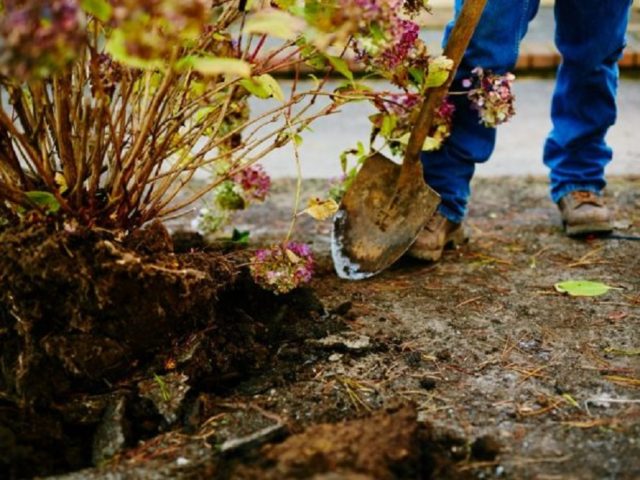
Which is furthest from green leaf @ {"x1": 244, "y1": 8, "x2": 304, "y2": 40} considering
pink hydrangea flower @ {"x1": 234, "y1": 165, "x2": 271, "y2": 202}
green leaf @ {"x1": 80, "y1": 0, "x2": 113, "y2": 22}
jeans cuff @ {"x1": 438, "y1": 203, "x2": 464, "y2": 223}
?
jeans cuff @ {"x1": 438, "y1": 203, "x2": 464, "y2": 223}

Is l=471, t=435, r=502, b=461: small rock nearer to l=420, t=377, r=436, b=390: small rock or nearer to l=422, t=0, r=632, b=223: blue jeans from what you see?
l=420, t=377, r=436, b=390: small rock

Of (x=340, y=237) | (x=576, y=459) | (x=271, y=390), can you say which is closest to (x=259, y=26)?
(x=271, y=390)

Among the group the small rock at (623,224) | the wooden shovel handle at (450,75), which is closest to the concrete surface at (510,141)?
the small rock at (623,224)

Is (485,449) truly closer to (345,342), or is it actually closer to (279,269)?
(345,342)

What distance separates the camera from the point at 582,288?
2381 mm

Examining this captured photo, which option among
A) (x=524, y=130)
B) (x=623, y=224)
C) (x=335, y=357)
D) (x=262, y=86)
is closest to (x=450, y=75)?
(x=262, y=86)

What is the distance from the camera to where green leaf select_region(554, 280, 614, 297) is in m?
2.35

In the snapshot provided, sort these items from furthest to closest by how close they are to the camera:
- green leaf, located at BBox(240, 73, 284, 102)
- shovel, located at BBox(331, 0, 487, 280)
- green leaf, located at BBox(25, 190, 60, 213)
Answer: shovel, located at BBox(331, 0, 487, 280) → green leaf, located at BBox(240, 73, 284, 102) → green leaf, located at BBox(25, 190, 60, 213)

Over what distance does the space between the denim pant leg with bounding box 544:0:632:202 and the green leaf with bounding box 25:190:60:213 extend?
183cm

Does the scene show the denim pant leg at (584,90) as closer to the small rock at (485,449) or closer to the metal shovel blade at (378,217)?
the metal shovel blade at (378,217)

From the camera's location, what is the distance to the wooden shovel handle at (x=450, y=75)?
224 cm

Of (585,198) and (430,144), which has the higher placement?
(430,144)

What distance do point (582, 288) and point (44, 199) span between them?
5.09 ft

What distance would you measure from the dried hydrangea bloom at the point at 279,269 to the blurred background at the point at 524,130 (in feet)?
5.77
